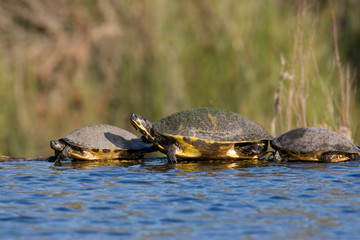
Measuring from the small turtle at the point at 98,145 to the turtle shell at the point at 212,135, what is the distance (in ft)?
1.44

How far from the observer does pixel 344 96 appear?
7.19 metres

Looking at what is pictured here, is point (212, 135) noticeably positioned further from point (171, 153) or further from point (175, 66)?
point (175, 66)

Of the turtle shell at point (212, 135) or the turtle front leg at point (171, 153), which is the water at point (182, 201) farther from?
the turtle shell at point (212, 135)

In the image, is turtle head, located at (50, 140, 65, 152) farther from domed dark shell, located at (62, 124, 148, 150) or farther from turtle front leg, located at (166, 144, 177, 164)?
turtle front leg, located at (166, 144, 177, 164)

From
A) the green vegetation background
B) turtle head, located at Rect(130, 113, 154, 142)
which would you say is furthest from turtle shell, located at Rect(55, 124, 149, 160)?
the green vegetation background

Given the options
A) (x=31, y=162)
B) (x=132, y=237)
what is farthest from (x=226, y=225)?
(x=31, y=162)

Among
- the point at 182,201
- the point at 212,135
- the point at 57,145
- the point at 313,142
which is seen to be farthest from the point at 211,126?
the point at 182,201

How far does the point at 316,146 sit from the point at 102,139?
2.30 meters

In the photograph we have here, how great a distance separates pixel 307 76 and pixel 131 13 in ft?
11.3

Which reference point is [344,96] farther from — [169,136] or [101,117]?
[101,117]

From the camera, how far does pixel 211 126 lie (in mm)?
6305

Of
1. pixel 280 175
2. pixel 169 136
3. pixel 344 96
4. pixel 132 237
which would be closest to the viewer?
pixel 132 237

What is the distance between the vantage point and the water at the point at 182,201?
12.1 ft

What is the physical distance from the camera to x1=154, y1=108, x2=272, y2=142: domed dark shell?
623 centimetres
